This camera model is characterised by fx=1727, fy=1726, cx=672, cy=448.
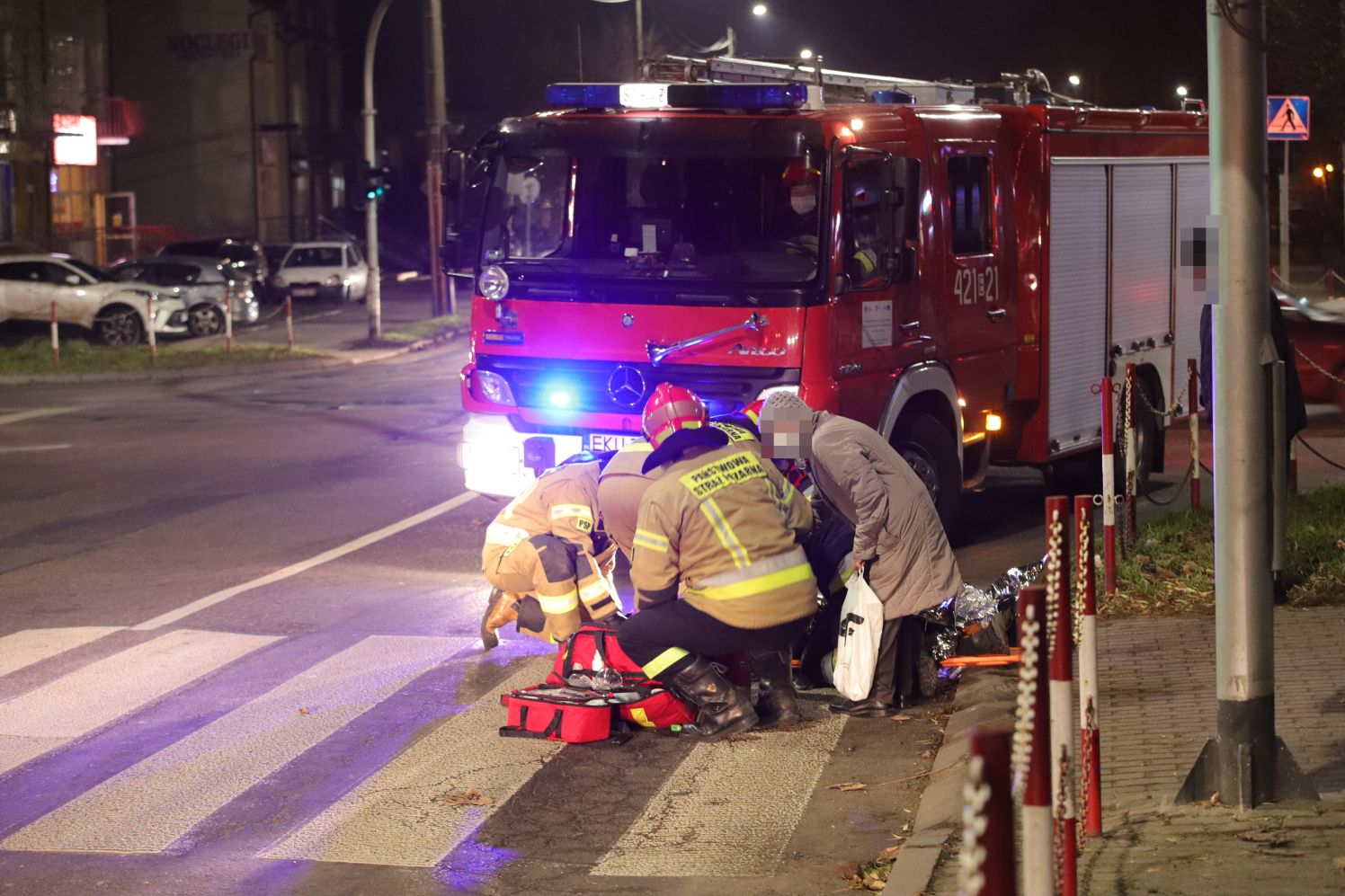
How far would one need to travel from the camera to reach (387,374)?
84.2ft

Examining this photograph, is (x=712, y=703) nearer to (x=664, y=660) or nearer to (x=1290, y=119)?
(x=664, y=660)

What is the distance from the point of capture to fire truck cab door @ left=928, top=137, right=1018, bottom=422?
10.7 metres

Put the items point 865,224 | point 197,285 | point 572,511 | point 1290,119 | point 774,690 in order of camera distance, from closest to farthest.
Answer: point 774,690 < point 572,511 < point 865,224 < point 1290,119 < point 197,285

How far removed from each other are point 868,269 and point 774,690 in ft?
10.5

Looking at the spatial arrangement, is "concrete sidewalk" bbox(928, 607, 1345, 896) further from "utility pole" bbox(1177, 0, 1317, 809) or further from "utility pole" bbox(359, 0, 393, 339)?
"utility pole" bbox(359, 0, 393, 339)

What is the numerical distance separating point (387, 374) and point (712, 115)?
16.3 meters

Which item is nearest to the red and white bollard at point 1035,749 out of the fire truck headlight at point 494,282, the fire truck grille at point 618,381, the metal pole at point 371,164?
the fire truck grille at point 618,381

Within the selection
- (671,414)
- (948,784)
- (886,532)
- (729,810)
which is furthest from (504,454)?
(948,784)

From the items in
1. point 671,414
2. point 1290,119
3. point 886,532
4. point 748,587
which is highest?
point 1290,119

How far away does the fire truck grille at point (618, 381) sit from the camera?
9688 mm

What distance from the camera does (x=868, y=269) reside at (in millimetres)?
9836

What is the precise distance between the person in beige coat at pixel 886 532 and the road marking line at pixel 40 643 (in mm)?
3888

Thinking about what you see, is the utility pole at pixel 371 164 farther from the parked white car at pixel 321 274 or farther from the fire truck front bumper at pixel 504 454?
the fire truck front bumper at pixel 504 454

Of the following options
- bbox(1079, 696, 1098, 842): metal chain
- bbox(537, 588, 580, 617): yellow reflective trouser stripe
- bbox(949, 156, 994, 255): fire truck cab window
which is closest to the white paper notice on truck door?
bbox(949, 156, 994, 255): fire truck cab window
